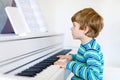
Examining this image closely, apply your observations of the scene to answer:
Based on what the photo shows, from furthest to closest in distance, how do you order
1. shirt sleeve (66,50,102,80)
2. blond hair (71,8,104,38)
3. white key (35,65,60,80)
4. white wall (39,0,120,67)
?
white wall (39,0,120,67)
blond hair (71,8,104,38)
shirt sleeve (66,50,102,80)
white key (35,65,60,80)

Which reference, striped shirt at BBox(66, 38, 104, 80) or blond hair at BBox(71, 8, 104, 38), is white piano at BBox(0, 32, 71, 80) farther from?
blond hair at BBox(71, 8, 104, 38)

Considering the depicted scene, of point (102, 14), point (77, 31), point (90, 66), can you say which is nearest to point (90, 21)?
point (77, 31)

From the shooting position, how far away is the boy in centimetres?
129

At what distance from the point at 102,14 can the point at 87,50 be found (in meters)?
1.54

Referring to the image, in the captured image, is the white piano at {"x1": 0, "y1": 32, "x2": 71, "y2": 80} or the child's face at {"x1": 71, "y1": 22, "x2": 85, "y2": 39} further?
the child's face at {"x1": 71, "y1": 22, "x2": 85, "y2": 39}

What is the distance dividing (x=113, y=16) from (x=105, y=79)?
1020 mm

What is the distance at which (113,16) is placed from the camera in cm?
280

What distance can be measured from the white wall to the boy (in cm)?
141

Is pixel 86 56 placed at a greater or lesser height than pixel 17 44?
lesser

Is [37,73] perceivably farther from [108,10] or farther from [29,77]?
[108,10]

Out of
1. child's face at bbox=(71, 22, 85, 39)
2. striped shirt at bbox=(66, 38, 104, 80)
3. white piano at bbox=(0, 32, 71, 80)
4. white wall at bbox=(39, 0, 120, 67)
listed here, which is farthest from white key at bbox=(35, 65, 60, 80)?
white wall at bbox=(39, 0, 120, 67)

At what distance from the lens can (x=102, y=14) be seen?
9.20 feet

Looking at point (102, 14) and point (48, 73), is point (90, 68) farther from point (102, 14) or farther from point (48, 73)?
point (102, 14)

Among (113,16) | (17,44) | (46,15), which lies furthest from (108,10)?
(17,44)
